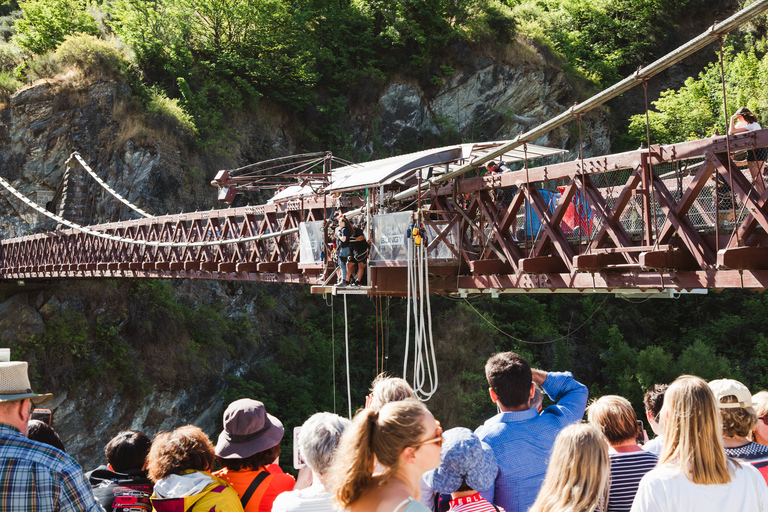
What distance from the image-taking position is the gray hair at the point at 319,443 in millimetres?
2637

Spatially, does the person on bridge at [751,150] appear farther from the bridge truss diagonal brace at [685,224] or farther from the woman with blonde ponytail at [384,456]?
the woman with blonde ponytail at [384,456]

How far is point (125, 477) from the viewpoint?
10.5 feet

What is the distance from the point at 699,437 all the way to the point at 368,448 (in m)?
1.31

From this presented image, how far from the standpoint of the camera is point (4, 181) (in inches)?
825

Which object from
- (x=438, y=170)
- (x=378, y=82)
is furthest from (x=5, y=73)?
(x=438, y=170)

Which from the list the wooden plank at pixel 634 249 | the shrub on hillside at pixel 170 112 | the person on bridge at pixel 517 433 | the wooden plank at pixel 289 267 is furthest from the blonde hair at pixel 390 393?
the shrub on hillside at pixel 170 112

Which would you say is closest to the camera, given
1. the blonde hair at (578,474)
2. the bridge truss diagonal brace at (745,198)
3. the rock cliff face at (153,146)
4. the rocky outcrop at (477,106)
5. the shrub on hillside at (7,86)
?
the blonde hair at (578,474)

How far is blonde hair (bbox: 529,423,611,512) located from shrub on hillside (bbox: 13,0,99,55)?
1066 inches

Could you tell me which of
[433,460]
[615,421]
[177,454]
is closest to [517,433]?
[615,421]

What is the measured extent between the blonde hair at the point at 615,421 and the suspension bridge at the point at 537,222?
2544 millimetres

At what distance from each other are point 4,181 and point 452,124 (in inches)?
686

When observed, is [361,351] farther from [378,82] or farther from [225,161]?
[378,82]

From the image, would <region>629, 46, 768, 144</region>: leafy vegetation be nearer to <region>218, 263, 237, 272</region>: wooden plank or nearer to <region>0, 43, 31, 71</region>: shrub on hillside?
<region>218, 263, 237, 272</region>: wooden plank

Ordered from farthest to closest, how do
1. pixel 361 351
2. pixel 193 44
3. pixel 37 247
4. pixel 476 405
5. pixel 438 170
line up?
pixel 193 44 < pixel 361 351 < pixel 476 405 < pixel 37 247 < pixel 438 170
